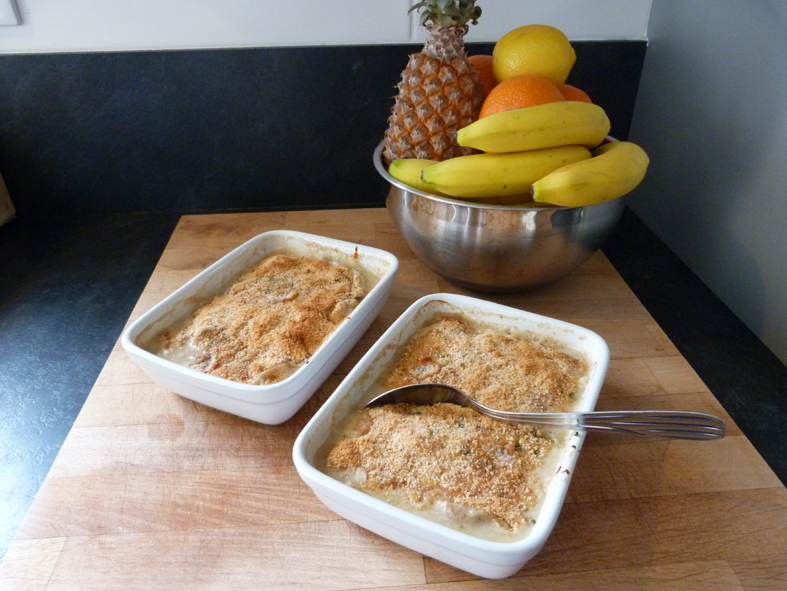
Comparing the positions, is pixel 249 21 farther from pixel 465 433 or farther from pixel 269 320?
pixel 465 433

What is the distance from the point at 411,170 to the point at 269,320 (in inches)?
13.1

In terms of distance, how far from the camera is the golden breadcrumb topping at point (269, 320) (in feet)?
2.33

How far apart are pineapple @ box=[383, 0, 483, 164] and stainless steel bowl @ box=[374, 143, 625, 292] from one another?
0.09 meters

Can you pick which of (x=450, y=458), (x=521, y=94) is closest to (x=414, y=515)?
(x=450, y=458)

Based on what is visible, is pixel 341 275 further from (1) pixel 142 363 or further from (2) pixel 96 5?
(2) pixel 96 5

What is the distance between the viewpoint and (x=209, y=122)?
1342 mm

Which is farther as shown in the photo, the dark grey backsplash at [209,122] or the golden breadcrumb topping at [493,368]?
the dark grey backsplash at [209,122]

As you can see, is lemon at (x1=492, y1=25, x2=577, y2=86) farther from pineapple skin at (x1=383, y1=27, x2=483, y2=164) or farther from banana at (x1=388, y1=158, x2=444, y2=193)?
banana at (x1=388, y1=158, x2=444, y2=193)

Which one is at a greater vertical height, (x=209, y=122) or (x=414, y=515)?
(x=209, y=122)

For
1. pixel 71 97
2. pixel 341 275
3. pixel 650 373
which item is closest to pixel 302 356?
pixel 341 275

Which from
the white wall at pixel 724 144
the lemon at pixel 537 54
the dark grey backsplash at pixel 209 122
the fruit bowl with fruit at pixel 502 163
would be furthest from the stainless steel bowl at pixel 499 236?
the dark grey backsplash at pixel 209 122

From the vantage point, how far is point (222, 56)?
1261 millimetres

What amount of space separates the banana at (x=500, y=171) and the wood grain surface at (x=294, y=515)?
0.32 metres

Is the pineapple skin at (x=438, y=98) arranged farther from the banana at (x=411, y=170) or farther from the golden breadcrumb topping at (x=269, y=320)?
the golden breadcrumb topping at (x=269, y=320)
